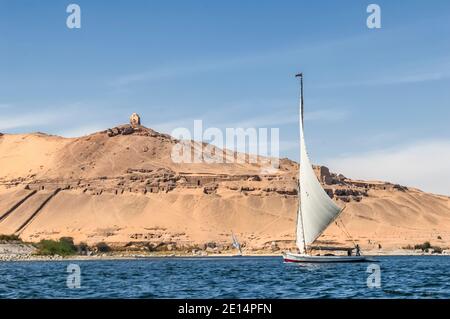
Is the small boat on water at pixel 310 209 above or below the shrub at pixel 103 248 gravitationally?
above

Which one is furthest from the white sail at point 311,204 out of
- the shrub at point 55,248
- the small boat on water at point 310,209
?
the shrub at point 55,248

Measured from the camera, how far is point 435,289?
1325 inches

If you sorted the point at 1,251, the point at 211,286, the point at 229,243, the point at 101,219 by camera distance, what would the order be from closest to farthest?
1. the point at 211,286
2. the point at 1,251
3. the point at 229,243
4. the point at 101,219

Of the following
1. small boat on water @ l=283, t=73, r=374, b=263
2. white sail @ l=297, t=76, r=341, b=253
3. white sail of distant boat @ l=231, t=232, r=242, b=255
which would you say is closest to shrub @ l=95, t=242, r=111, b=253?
white sail of distant boat @ l=231, t=232, r=242, b=255

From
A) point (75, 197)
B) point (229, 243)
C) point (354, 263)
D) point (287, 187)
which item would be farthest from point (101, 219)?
point (354, 263)

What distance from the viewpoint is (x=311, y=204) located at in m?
67.1

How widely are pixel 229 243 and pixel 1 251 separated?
5100 cm

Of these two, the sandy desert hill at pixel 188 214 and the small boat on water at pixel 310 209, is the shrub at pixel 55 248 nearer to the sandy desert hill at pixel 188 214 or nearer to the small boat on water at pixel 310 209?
the sandy desert hill at pixel 188 214

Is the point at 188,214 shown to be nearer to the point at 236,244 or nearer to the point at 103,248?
the point at 103,248

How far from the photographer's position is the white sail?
66.4m

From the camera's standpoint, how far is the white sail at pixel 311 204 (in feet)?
218

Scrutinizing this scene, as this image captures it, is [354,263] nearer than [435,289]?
No

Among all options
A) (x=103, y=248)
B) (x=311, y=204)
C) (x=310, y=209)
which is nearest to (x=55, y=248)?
(x=103, y=248)
